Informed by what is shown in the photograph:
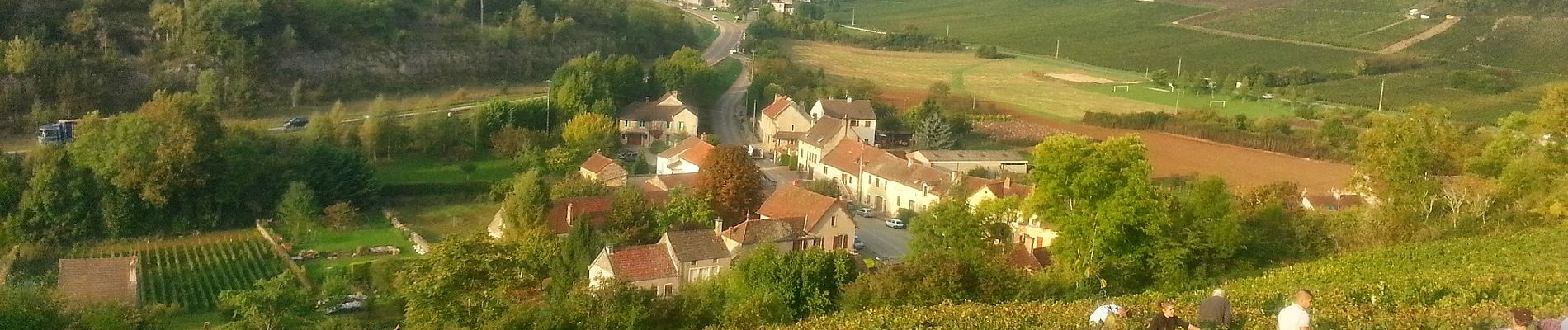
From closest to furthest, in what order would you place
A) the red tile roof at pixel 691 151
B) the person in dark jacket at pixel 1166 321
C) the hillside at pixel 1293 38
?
the person in dark jacket at pixel 1166 321
the red tile roof at pixel 691 151
the hillside at pixel 1293 38

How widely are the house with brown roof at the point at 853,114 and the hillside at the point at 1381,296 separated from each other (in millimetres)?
19711

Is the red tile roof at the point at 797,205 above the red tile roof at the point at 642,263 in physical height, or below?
above

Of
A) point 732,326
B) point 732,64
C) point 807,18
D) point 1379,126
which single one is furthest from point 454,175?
point 807,18

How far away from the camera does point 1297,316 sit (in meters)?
7.71

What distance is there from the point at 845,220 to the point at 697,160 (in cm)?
719

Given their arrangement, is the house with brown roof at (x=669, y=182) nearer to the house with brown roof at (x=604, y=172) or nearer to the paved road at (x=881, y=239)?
the house with brown roof at (x=604, y=172)

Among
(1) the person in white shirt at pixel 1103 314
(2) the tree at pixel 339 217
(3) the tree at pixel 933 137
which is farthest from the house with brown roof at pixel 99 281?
(3) the tree at pixel 933 137

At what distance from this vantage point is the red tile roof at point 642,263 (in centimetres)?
1822

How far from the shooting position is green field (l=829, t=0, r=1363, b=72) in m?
53.8

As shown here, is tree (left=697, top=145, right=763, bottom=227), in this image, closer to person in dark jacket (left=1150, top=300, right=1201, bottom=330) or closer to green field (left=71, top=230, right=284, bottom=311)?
green field (left=71, top=230, right=284, bottom=311)

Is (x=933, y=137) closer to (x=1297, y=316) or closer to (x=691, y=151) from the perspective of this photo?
(x=691, y=151)

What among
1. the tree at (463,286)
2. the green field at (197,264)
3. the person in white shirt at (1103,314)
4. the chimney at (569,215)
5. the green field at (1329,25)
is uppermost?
the green field at (1329,25)

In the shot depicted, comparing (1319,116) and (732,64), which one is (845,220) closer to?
(1319,116)

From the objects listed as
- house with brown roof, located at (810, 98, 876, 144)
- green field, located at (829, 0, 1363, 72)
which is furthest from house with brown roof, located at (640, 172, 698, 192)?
green field, located at (829, 0, 1363, 72)
